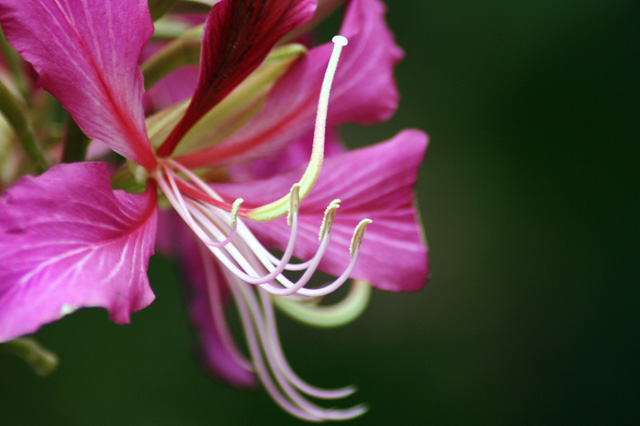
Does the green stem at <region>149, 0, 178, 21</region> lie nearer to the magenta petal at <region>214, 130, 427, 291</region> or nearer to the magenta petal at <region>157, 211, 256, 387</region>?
the magenta petal at <region>214, 130, 427, 291</region>

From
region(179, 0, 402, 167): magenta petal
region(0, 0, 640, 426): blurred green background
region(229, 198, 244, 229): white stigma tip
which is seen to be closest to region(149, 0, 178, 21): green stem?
region(179, 0, 402, 167): magenta petal

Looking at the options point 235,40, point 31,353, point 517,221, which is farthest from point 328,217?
point 517,221

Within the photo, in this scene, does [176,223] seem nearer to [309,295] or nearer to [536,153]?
[309,295]

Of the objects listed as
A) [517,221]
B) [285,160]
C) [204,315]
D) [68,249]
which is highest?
[68,249]

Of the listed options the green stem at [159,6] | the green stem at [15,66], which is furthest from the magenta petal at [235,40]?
the green stem at [15,66]

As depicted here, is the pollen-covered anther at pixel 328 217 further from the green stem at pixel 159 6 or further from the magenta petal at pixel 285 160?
the magenta petal at pixel 285 160

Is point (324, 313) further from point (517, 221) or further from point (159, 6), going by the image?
point (517, 221)
